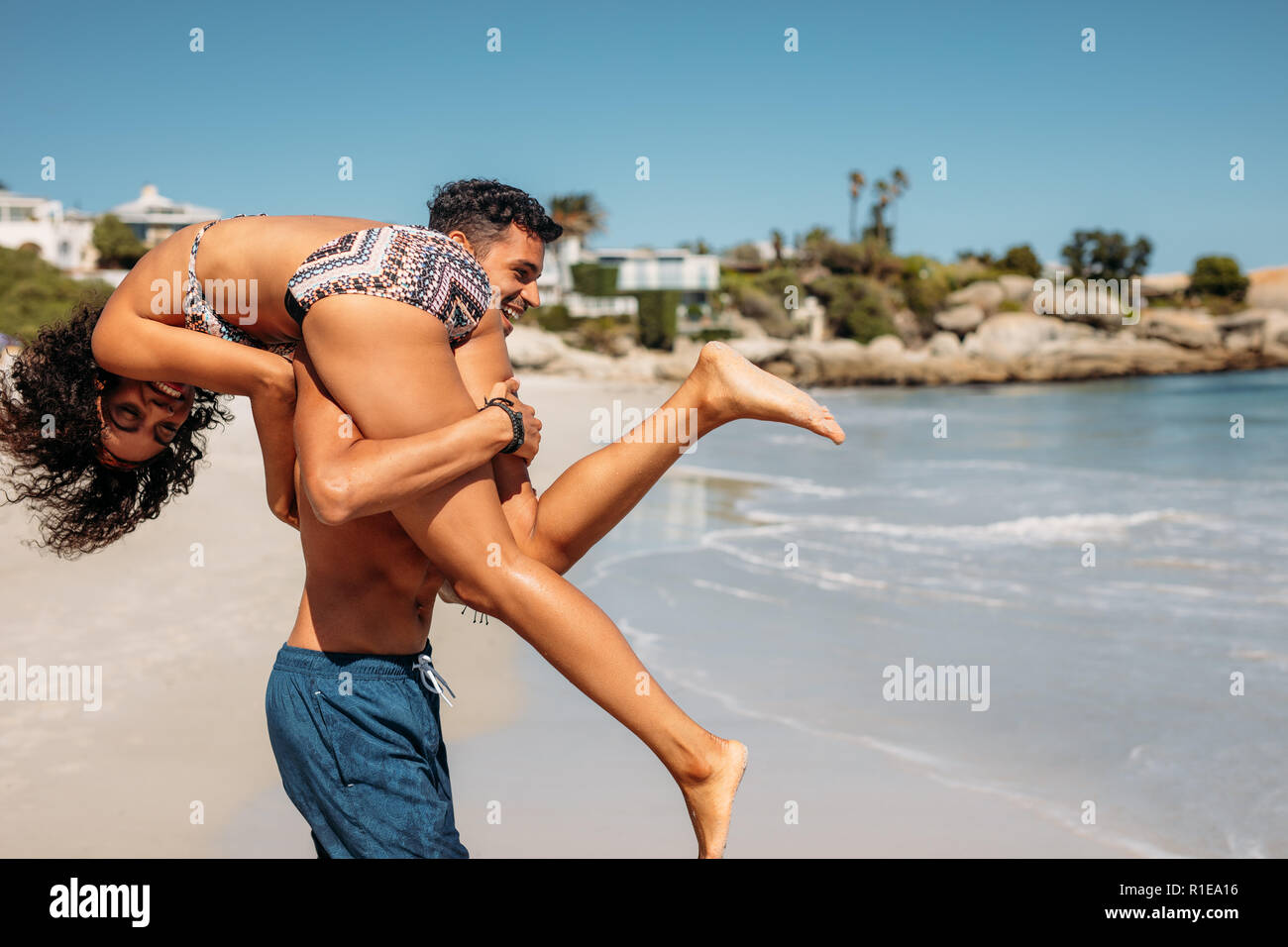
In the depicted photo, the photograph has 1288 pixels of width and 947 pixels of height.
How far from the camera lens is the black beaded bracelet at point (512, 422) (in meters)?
2.20

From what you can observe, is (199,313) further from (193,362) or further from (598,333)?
(598,333)

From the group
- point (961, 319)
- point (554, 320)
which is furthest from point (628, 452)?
point (961, 319)

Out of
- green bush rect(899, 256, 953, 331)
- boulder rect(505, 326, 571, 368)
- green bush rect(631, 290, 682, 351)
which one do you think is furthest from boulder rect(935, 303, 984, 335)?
boulder rect(505, 326, 571, 368)

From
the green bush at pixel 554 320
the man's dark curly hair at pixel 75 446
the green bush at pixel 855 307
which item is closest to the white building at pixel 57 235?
the green bush at pixel 554 320

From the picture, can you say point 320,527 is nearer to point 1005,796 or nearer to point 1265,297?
point 1005,796

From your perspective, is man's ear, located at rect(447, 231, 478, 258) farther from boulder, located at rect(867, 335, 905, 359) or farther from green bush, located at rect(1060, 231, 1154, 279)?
green bush, located at rect(1060, 231, 1154, 279)

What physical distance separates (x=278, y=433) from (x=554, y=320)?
46.5 m

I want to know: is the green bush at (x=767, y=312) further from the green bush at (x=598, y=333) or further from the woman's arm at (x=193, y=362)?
the woman's arm at (x=193, y=362)

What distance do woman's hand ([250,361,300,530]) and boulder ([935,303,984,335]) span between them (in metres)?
53.2

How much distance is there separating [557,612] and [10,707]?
405 cm

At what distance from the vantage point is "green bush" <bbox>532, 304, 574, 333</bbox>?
158 ft

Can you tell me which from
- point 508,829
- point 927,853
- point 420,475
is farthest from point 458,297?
Result: point 927,853

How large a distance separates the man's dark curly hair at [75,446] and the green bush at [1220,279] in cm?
7264

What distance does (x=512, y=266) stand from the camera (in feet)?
8.84
